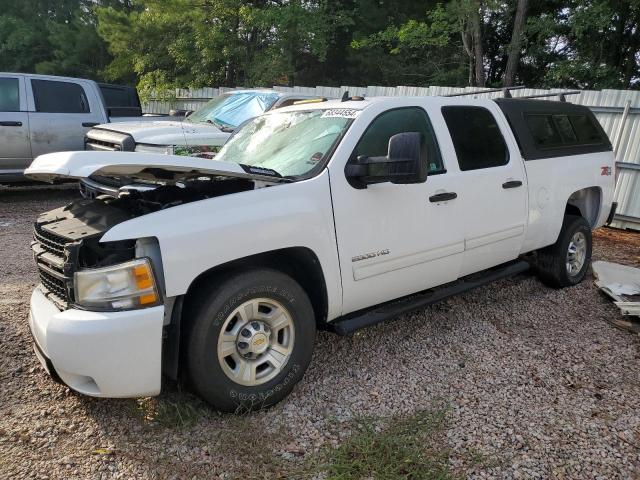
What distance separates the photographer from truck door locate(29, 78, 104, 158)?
8305 mm

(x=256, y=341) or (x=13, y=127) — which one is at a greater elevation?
(x=13, y=127)

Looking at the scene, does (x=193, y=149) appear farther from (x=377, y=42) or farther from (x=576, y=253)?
(x=377, y=42)

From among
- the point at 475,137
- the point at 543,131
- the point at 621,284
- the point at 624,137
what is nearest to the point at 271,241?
the point at 475,137

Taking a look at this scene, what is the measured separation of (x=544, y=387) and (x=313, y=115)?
248 centimetres

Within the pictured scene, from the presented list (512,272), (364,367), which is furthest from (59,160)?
(512,272)

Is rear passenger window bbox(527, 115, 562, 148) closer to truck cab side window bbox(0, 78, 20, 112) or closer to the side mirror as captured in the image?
the side mirror

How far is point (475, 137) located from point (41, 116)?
7.41m

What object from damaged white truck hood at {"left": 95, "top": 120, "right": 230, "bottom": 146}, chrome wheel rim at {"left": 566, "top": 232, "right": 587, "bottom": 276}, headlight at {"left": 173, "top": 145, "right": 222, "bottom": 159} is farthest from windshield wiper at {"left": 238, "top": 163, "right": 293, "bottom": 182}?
damaged white truck hood at {"left": 95, "top": 120, "right": 230, "bottom": 146}

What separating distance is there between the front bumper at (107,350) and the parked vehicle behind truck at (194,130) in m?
3.59

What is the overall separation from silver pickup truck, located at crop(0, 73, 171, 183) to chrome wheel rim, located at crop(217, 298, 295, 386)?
705 centimetres

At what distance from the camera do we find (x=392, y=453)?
2.58 m

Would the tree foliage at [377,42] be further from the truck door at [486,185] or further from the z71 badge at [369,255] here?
the z71 badge at [369,255]

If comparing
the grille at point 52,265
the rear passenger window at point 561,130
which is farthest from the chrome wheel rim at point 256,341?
the rear passenger window at point 561,130

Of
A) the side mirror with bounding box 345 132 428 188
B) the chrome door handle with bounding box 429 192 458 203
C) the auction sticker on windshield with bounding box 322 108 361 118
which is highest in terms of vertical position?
the auction sticker on windshield with bounding box 322 108 361 118
